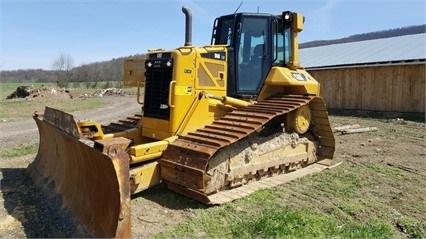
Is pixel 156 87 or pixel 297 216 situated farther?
pixel 156 87

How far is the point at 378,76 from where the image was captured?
17750 mm

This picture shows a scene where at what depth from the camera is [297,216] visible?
15.3 ft

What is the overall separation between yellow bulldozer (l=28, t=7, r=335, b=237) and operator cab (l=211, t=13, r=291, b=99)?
18 mm

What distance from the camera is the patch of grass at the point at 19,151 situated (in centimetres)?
885

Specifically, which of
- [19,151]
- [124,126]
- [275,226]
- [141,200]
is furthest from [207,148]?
[19,151]

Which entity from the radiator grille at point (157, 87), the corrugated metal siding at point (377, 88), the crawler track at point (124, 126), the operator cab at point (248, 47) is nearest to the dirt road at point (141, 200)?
the radiator grille at point (157, 87)

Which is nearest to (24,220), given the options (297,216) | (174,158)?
(174,158)

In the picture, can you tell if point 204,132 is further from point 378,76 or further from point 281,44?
point 378,76

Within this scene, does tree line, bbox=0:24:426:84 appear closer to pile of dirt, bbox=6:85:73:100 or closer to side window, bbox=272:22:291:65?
pile of dirt, bbox=6:85:73:100

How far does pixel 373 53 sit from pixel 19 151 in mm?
17344

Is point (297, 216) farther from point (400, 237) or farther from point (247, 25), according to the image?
point (247, 25)

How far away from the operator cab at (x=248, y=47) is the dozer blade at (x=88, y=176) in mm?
2897

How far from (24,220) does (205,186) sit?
7.66 ft

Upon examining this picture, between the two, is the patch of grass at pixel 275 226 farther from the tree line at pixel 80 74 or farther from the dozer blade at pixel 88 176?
the tree line at pixel 80 74
